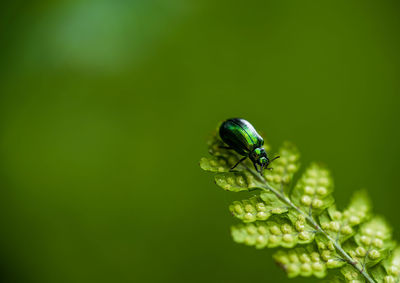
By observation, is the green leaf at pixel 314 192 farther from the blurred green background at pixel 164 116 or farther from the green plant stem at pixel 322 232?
the blurred green background at pixel 164 116

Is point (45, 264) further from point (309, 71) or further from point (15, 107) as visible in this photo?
point (309, 71)

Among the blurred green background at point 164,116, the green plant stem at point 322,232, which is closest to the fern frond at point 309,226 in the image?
the green plant stem at point 322,232

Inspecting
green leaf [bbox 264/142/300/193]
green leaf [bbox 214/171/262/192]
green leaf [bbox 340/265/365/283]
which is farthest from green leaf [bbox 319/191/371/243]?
green leaf [bbox 214/171/262/192]

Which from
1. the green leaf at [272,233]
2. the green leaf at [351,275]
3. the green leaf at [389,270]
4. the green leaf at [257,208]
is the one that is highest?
the green leaf at [257,208]

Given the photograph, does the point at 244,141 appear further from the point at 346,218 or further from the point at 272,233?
the point at 346,218

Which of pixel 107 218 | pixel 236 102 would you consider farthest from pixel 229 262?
pixel 236 102

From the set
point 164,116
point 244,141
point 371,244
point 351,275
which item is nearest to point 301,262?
point 351,275
